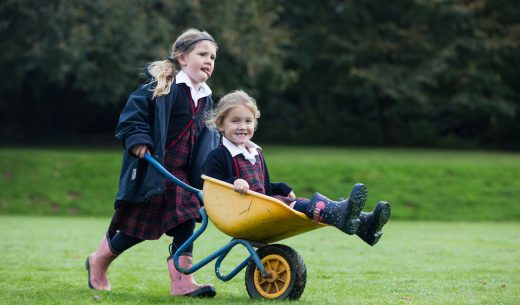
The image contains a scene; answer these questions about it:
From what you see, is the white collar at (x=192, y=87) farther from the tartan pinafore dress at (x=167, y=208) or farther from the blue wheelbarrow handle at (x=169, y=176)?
the blue wheelbarrow handle at (x=169, y=176)

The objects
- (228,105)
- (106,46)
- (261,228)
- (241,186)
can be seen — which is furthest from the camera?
(106,46)

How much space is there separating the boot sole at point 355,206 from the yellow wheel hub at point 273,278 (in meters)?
0.48

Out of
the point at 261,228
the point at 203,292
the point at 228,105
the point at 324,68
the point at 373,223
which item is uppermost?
the point at 324,68

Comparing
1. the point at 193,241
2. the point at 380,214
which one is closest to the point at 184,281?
the point at 193,241

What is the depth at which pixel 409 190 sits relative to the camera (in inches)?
771

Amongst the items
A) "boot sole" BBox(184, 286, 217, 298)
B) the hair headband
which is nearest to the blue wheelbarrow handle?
"boot sole" BBox(184, 286, 217, 298)

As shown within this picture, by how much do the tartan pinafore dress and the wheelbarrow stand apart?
12.4 inches

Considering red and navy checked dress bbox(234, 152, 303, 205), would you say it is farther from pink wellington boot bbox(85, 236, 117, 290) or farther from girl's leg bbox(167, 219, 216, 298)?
pink wellington boot bbox(85, 236, 117, 290)

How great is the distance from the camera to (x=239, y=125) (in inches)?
224

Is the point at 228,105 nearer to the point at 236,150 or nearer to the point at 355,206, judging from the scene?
the point at 236,150

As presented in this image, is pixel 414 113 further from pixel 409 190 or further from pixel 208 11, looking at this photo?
pixel 409 190

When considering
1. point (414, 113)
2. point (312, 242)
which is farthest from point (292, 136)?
point (312, 242)

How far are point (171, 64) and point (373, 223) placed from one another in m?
1.73

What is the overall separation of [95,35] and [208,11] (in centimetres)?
403
